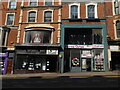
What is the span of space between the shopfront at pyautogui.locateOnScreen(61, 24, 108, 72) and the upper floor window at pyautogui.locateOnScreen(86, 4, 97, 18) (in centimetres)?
170

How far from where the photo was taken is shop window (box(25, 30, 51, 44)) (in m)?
20.5

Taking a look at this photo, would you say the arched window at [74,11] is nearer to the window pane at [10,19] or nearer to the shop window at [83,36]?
the shop window at [83,36]

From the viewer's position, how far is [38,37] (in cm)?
2056

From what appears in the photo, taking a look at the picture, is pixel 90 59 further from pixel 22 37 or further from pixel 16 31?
pixel 16 31

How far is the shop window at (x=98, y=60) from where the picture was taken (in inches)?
777

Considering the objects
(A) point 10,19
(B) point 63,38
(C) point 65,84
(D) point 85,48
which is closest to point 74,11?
(B) point 63,38

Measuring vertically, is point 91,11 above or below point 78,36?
above

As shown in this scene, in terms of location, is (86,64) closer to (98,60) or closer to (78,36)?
(98,60)

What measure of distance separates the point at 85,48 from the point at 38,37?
7374mm

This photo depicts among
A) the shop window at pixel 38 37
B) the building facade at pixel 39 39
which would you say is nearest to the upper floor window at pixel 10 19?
the building facade at pixel 39 39

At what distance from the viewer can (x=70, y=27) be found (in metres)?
20.9

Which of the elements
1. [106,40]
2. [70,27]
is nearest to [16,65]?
[70,27]

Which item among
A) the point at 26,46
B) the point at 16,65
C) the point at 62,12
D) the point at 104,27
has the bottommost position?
the point at 16,65

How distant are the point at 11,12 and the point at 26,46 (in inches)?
284
